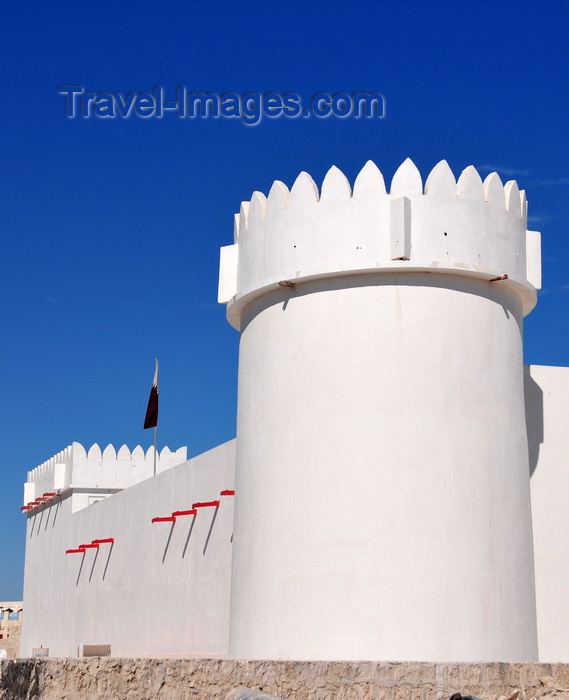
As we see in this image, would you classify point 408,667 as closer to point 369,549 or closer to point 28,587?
point 369,549

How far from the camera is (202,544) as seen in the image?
1472cm

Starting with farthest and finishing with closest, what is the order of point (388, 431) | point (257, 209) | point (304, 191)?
point (257, 209) < point (304, 191) < point (388, 431)

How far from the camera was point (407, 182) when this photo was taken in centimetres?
987

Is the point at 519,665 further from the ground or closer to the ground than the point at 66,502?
closer to the ground

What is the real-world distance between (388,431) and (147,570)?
8823mm

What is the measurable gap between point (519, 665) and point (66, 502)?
17.3m

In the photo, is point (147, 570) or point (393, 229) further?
point (147, 570)

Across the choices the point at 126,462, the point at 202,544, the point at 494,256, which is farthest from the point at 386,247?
the point at 126,462

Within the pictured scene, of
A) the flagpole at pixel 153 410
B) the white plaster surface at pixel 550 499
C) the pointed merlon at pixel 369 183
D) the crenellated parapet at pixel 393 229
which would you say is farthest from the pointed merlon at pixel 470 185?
the flagpole at pixel 153 410

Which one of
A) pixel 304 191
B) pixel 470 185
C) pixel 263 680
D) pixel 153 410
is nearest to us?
pixel 263 680

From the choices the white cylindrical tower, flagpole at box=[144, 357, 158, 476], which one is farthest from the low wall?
flagpole at box=[144, 357, 158, 476]

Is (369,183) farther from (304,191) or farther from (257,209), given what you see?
(257,209)

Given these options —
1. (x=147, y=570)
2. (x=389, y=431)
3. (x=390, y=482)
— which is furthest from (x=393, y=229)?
(x=147, y=570)

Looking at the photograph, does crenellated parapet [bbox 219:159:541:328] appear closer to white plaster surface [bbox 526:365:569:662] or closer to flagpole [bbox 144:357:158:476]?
white plaster surface [bbox 526:365:569:662]
